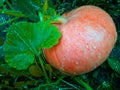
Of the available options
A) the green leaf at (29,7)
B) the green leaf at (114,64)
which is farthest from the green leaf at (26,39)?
the green leaf at (114,64)

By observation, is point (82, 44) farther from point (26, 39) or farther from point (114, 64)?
point (114, 64)

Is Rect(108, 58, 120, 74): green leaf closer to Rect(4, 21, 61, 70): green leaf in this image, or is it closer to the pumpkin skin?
the pumpkin skin

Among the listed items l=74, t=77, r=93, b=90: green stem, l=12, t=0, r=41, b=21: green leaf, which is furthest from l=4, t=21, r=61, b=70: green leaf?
l=74, t=77, r=93, b=90: green stem

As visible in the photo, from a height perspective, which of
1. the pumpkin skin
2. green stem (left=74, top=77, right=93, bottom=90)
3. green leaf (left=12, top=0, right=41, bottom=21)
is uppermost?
green leaf (left=12, top=0, right=41, bottom=21)

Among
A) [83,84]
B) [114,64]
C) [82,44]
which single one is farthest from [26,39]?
[114,64]

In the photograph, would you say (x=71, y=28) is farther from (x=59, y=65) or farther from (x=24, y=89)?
(x=24, y=89)

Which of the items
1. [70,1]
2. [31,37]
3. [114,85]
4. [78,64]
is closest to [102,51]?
[78,64]
